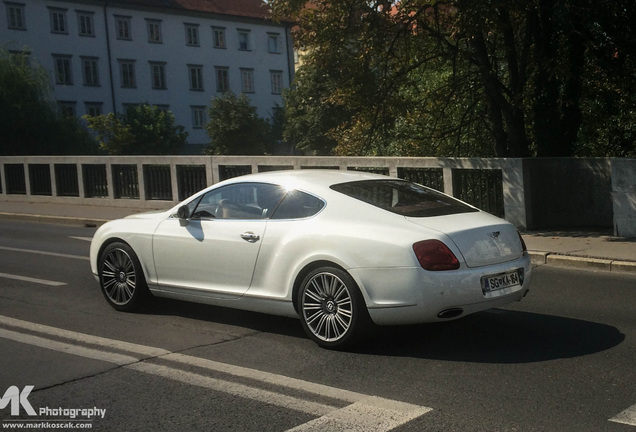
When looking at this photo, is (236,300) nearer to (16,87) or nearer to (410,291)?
(410,291)

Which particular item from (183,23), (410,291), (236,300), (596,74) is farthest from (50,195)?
(183,23)

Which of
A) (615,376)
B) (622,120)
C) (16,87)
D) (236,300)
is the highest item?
(16,87)

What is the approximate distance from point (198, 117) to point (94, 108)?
1039cm

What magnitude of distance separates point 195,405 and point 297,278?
1.84m

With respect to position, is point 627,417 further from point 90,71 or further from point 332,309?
point 90,71

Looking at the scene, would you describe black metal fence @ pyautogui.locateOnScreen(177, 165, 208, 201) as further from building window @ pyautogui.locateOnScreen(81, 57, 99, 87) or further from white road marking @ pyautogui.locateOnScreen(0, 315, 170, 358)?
building window @ pyautogui.locateOnScreen(81, 57, 99, 87)

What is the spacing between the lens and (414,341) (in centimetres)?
674

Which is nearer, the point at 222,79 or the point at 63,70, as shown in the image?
the point at 63,70

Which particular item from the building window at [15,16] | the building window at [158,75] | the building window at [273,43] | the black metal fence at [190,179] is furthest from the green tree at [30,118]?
the building window at [273,43]

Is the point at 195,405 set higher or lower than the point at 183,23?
lower

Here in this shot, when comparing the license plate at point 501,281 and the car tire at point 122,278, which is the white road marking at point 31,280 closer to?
the car tire at point 122,278

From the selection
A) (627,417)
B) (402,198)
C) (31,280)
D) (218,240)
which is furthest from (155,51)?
(627,417)

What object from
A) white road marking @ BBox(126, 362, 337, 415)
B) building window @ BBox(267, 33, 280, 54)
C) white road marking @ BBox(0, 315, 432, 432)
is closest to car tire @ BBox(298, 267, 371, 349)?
white road marking @ BBox(0, 315, 432, 432)

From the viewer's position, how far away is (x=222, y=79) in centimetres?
7350
